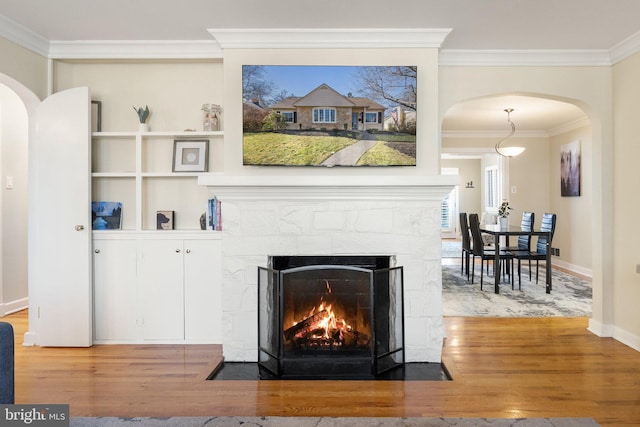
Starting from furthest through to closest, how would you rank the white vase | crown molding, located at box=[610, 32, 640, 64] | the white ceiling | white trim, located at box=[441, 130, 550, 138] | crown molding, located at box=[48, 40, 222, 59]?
white trim, located at box=[441, 130, 550, 138], the white vase, crown molding, located at box=[48, 40, 222, 59], crown molding, located at box=[610, 32, 640, 64], the white ceiling

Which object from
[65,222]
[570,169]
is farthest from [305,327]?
[570,169]

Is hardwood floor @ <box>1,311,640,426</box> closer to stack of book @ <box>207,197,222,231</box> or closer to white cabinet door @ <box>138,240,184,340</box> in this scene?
white cabinet door @ <box>138,240,184,340</box>

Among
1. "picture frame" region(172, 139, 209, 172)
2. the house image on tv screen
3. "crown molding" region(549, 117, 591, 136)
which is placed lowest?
"picture frame" region(172, 139, 209, 172)

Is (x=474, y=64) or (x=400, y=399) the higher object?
(x=474, y=64)

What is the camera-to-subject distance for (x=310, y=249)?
10.1 feet

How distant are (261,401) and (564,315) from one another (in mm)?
3287

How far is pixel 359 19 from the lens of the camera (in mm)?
2910

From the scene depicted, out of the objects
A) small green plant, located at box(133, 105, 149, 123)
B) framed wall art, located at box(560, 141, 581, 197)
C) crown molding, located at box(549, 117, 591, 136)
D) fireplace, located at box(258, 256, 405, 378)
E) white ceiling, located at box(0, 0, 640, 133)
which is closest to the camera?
white ceiling, located at box(0, 0, 640, 133)

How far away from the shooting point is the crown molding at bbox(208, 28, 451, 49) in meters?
3.08

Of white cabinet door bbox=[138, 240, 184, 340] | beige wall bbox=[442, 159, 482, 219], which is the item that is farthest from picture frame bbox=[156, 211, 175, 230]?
beige wall bbox=[442, 159, 482, 219]

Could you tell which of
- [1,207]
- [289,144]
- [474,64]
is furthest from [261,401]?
[1,207]

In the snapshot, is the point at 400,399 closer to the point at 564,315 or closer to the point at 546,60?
the point at 564,315

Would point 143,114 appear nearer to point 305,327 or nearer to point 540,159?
point 305,327

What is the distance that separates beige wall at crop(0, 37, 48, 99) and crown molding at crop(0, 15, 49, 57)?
3 cm
